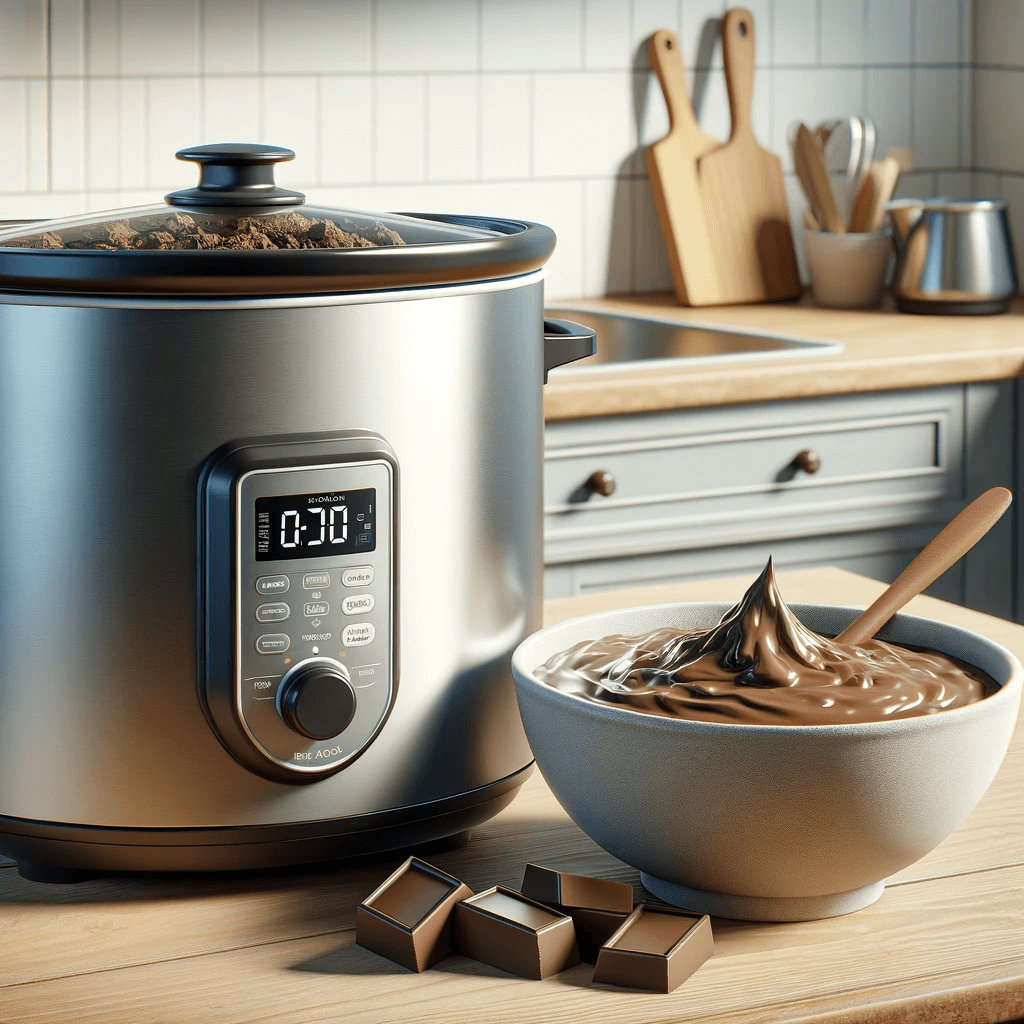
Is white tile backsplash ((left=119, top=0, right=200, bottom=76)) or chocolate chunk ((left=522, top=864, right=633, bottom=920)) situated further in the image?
white tile backsplash ((left=119, top=0, right=200, bottom=76))

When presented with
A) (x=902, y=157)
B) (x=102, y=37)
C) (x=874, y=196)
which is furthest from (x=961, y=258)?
(x=102, y=37)

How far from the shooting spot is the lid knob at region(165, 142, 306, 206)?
64 centimetres

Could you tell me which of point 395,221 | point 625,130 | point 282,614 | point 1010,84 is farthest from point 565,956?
point 1010,84

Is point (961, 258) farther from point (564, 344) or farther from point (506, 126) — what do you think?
point (564, 344)

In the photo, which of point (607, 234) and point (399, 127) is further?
point (607, 234)

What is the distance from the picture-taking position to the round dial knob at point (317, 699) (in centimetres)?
60

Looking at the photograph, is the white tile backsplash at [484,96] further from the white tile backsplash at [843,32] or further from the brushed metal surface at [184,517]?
the brushed metal surface at [184,517]

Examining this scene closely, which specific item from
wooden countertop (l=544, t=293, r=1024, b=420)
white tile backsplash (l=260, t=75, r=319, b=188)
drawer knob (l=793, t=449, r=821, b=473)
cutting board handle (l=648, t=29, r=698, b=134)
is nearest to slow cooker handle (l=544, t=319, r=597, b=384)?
wooden countertop (l=544, t=293, r=1024, b=420)

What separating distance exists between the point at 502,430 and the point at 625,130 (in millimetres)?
1988

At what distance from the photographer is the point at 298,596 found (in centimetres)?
61

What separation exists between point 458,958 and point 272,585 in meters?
0.16

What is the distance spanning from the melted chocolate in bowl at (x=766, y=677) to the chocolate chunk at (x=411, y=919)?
0.10 m

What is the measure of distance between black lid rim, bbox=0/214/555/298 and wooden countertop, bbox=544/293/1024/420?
1.11 meters

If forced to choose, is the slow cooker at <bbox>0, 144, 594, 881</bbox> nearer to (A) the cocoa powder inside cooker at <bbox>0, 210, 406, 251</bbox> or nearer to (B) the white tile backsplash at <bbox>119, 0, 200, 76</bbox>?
(A) the cocoa powder inside cooker at <bbox>0, 210, 406, 251</bbox>
